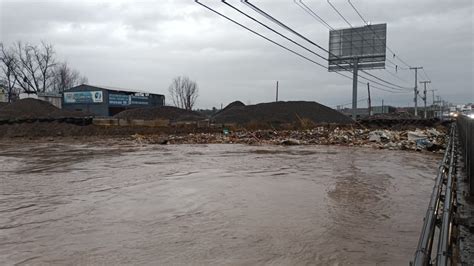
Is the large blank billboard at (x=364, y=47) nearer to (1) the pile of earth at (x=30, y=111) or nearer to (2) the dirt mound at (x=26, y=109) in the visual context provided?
(1) the pile of earth at (x=30, y=111)

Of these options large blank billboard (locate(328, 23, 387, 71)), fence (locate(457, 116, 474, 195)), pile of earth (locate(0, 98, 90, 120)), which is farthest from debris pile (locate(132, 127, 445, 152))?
large blank billboard (locate(328, 23, 387, 71))

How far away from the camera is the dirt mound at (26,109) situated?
4239 cm

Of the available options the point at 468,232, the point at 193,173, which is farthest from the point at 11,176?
the point at 468,232

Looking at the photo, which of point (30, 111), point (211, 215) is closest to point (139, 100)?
point (30, 111)

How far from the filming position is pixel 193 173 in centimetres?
1379

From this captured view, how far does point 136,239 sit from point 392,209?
560cm

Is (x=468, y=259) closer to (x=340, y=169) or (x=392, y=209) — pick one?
(x=392, y=209)

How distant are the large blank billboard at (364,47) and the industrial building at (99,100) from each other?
32.8 metres

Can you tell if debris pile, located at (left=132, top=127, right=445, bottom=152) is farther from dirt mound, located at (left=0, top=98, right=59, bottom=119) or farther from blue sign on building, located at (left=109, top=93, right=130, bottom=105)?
blue sign on building, located at (left=109, top=93, right=130, bottom=105)

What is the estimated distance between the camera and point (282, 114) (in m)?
49.2

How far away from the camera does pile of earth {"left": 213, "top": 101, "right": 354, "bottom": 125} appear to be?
152 feet

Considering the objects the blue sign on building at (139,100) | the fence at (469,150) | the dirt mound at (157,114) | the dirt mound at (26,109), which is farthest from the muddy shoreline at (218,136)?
the blue sign on building at (139,100)

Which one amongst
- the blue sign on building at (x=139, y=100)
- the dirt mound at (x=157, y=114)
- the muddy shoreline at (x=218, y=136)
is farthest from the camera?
the blue sign on building at (x=139, y=100)

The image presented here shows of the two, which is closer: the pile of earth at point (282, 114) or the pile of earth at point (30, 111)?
the pile of earth at point (30, 111)
